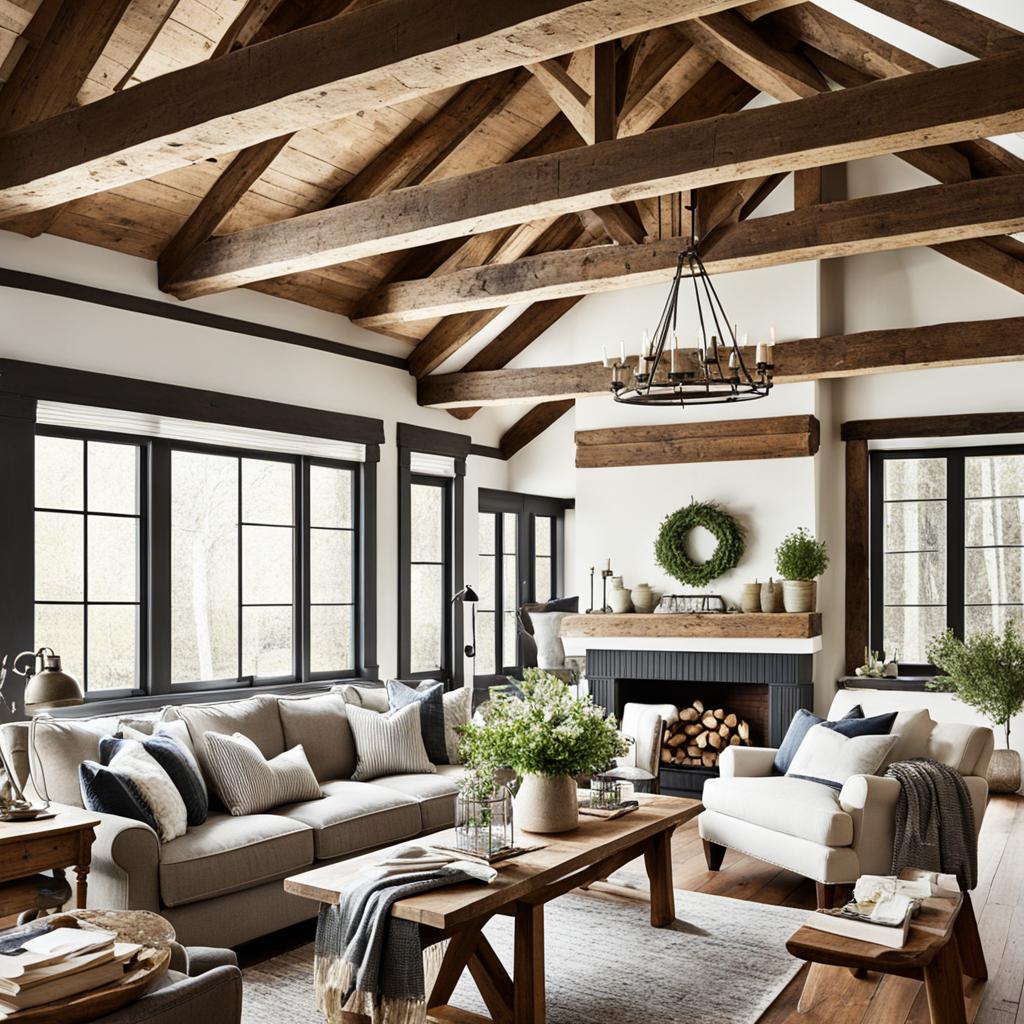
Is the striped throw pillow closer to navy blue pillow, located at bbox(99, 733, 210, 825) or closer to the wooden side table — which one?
navy blue pillow, located at bbox(99, 733, 210, 825)

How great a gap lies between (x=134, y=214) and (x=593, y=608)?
12.9 ft

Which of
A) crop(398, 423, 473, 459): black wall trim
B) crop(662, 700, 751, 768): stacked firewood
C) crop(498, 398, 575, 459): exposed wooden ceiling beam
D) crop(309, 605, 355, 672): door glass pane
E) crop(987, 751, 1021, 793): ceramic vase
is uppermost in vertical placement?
crop(498, 398, 575, 459): exposed wooden ceiling beam

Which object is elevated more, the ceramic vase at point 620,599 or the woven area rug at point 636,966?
the ceramic vase at point 620,599

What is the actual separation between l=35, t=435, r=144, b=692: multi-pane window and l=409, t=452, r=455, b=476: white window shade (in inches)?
96.7

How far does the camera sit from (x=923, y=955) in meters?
3.03

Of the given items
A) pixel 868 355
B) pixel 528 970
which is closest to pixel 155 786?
pixel 528 970

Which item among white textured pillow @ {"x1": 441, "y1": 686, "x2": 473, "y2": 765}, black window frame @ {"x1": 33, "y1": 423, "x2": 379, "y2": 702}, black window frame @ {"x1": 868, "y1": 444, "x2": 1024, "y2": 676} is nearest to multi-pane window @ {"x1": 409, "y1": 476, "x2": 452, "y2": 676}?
black window frame @ {"x1": 33, "y1": 423, "x2": 379, "y2": 702}

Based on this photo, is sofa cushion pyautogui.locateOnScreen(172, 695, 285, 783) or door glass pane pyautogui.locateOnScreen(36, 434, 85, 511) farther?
door glass pane pyautogui.locateOnScreen(36, 434, 85, 511)

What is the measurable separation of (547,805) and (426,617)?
4155 millimetres

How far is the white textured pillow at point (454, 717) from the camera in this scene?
5781mm

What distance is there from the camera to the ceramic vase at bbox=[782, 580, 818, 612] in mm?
6820

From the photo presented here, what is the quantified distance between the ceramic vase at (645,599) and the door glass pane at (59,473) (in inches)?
144

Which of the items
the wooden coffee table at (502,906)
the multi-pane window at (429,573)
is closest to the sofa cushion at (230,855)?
the wooden coffee table at (502,906)

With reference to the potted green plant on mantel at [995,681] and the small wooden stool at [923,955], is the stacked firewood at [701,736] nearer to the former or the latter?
the potted green plant on mantel at [995,681]
